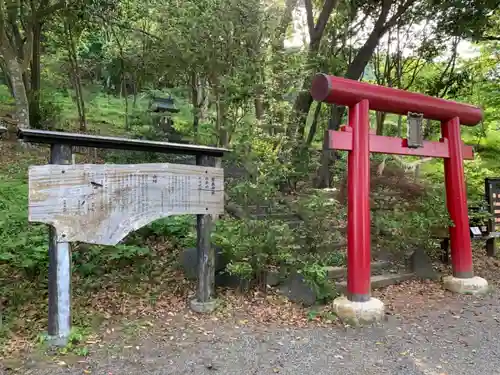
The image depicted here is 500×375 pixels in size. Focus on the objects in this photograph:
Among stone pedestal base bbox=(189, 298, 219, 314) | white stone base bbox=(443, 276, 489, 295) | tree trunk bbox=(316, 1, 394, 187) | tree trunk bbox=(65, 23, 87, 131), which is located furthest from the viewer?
tree trunk bbox=(65, 23, 87, 131)

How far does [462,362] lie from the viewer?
381 cm

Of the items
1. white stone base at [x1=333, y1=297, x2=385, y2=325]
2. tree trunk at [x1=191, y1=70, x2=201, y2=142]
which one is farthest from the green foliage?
tree trunk at [x1=191, y1=70, x2=201, y2=142]

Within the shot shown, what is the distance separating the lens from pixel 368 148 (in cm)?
496

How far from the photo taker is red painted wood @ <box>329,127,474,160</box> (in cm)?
471

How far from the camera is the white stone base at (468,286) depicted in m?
5.86

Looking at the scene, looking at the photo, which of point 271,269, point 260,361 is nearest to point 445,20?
point 271,269

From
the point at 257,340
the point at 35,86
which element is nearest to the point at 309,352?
the point at 257,340

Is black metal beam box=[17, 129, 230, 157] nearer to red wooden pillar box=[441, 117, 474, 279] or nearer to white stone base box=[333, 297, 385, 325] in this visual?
white stone base box=[333, 297, 385, 325]

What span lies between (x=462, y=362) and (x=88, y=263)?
4.01 m

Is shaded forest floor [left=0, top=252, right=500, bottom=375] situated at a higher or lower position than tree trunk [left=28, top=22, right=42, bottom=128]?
lower

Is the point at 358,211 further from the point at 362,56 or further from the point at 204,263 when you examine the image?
the point at 362,56

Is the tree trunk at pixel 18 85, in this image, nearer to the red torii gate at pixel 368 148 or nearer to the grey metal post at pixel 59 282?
the grey metal post at pixel 59 282

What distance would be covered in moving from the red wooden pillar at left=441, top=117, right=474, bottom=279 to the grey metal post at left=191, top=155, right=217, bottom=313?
351 centimetres

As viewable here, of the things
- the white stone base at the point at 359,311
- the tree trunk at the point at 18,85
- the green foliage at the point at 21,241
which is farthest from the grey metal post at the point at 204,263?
the tree trunk at the point at 18,85
